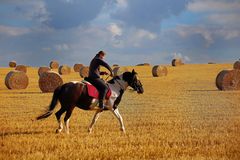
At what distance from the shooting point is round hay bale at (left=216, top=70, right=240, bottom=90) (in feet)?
101

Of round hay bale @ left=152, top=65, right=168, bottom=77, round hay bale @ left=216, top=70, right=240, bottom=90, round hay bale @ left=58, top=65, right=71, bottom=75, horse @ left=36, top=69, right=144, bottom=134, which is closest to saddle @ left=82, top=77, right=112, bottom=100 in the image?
horse @ left=36, top=69, right=144, bottom=134

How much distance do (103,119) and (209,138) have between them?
5256mm

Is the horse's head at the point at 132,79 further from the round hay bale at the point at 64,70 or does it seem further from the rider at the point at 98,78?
the round hay bale at the point at 64,70

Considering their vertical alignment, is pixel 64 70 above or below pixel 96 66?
above

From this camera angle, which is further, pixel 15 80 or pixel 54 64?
pixel 54 64

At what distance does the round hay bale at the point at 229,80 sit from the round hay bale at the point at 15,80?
15.1 m

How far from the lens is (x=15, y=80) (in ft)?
115

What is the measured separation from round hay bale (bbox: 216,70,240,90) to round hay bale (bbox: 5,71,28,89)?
49.7ft

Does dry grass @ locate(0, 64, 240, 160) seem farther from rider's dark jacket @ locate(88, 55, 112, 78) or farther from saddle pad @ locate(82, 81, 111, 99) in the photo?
rider's dark jacket @ locate(88, 55, 112, 78)

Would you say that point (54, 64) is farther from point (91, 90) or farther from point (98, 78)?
point (91, 90)

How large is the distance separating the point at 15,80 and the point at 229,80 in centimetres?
1634

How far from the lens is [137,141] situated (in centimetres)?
1102

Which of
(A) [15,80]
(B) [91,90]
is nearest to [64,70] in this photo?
(A) [15,80]

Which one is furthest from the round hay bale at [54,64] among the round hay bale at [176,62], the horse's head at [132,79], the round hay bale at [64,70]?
the horse's head at [132,79]
